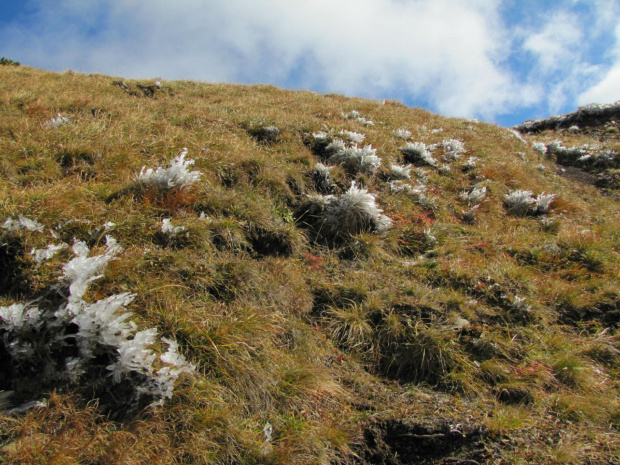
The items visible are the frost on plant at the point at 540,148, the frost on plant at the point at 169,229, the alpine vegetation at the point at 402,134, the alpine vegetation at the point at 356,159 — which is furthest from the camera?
the frost on plant at the point at 540,148

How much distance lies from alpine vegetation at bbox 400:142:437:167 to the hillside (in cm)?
144

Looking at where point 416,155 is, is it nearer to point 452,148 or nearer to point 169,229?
point 452,148

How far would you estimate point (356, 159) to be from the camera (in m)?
7.44

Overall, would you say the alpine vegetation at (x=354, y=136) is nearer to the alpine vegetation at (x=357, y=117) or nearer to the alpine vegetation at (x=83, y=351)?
the alpine vegetation at (x=357, y=117)

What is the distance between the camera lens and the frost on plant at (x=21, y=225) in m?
3.43

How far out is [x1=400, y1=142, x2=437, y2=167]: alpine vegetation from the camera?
9.04 metres

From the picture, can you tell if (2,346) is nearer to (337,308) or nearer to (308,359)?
(308,359)

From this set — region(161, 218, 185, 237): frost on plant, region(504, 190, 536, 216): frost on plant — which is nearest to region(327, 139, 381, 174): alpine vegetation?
region(504, 190, 536, 216): frost on plant

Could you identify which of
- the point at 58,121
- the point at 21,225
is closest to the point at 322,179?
the point at 58,121

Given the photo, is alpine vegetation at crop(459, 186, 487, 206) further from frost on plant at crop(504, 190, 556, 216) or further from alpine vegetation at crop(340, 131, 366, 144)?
alpine vegetation at crop(340, 131, 366, 144)

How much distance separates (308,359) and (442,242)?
345cm

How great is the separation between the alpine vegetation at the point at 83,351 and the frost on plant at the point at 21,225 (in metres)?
0.86

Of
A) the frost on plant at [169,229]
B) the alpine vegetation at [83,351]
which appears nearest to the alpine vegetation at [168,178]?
the frost on plant at [169,229]

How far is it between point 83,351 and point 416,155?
26.8ft
